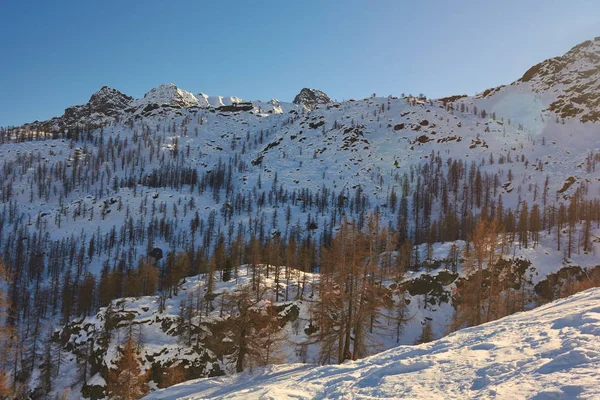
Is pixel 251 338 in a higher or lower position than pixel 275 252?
higher

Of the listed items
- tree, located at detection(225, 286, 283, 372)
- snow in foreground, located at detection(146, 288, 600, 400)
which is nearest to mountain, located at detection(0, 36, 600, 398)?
tree, located at detection(225, 286, 283, 372)

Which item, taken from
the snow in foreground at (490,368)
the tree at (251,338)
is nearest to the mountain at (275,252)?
the tree at (251,338)

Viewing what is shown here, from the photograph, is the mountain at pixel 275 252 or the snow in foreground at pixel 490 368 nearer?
the snow in foreground at pixel 490 368

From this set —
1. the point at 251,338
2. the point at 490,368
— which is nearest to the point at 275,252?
the point at 251,338

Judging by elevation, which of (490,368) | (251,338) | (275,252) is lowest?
(275,252)

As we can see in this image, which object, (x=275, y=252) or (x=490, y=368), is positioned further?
(x=275, y=252)

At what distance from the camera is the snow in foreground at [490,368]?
25.7 ft

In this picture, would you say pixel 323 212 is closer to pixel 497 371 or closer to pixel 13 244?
pixel 13 244

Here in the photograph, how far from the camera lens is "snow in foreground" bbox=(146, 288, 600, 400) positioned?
7.82m

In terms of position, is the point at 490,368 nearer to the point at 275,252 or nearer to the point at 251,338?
the point at 251,338

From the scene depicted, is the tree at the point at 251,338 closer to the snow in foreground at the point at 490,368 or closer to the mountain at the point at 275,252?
the mountain at the point at 275,252

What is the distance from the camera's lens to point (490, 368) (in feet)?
30.9

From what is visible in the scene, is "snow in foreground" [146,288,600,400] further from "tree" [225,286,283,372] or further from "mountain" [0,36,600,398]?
"tree" [225,286,283,372]

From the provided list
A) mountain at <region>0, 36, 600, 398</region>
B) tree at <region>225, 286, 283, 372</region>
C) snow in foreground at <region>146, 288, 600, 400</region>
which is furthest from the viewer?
mountain at <region>0, 36, 600, 398</region>
